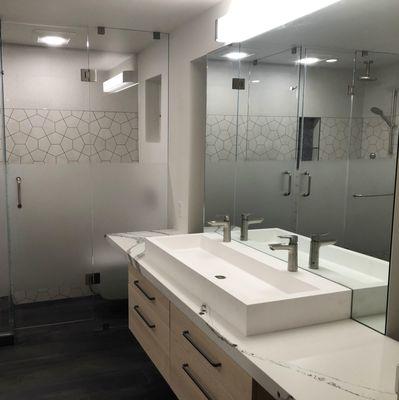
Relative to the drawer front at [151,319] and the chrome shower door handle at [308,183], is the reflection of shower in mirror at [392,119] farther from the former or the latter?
the drawer front at [151,319]

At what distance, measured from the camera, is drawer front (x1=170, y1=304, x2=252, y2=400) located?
4.90ft

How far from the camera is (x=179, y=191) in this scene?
342 cm

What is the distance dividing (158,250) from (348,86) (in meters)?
1.23

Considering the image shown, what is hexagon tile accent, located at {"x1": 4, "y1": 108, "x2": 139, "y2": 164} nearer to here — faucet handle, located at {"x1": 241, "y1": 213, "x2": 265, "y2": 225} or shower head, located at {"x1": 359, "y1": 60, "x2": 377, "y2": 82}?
faucet handle, located at {"x1": 241, "y1": 213, "x2": 265, "y2": 225}

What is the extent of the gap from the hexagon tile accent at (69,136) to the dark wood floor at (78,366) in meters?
1.34

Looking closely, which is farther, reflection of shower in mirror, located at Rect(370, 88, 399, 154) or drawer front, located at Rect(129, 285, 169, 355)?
drawer front, located at Rect(129, 285, 169, 355)

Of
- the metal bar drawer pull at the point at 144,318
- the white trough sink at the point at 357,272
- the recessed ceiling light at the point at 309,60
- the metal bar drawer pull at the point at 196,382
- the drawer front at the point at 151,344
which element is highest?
the recessed ceiling light at the point at 309,60

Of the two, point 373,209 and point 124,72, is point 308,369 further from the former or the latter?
point 124,72

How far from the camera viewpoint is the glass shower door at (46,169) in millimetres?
3295

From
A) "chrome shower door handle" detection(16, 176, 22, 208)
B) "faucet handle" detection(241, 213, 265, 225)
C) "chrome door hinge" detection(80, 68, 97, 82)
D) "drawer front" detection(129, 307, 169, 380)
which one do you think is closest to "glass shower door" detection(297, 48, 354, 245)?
"faucet handle" detection(241, 213, 265, 225)

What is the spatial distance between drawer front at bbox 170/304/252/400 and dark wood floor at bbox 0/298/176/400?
0.82 m

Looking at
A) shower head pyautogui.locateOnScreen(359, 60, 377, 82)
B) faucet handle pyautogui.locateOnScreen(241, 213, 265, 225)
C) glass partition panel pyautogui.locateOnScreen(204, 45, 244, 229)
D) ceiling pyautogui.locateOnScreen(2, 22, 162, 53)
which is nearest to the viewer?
shower head pyautogui.locateOnScreen(359, 60, 377, 82)

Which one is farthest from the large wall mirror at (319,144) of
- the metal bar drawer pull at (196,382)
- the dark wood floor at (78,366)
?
the dark wood floor at (78,366)

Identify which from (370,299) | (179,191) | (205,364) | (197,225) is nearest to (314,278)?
(370,299)
